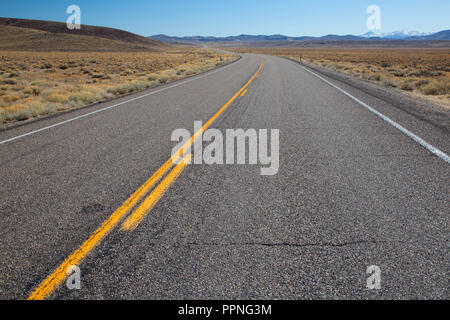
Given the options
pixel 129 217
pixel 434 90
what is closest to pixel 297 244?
pixel 129 217

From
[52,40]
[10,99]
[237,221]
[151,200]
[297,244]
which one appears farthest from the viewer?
[52,40]

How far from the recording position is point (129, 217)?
3.07 m

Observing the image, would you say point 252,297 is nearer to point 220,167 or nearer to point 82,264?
point 82,264

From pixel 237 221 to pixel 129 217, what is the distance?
110 centimetres

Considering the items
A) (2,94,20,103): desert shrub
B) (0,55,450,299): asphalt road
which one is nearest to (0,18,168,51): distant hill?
(2,94,20,103): desert shrub

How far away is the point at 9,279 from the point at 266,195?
8.35ft

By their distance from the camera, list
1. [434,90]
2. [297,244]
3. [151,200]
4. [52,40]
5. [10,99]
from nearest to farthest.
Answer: [297,244]
[151,200]
[434,90]
[10,99]
[52,40]

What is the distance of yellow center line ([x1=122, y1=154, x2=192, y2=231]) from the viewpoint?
9.71ft

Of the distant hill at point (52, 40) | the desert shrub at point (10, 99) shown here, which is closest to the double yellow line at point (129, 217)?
the desert shrub at point (10, 99)

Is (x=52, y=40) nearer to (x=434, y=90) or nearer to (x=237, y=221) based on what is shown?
(x=434, y=90)

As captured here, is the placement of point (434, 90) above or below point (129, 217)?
above

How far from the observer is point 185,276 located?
2.28 m

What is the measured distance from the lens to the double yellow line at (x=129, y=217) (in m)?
2.23
